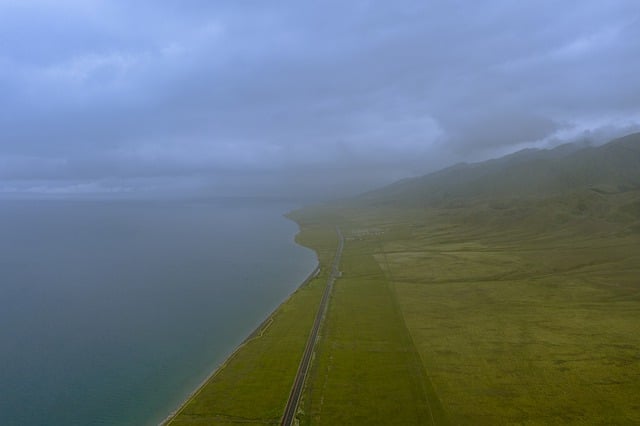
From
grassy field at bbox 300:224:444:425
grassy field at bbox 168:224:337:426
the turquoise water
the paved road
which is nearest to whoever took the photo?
grassy field at bbox 300:224:444:425

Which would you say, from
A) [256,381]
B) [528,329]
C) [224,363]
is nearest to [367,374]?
[256,381]

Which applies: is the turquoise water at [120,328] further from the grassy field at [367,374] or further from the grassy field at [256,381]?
the grassy field at [367,374]

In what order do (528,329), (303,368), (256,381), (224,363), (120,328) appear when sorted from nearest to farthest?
(256,381), (303,368), (224,363), (528,329), (120,328)

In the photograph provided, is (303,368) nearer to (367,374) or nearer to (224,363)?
(367,374)

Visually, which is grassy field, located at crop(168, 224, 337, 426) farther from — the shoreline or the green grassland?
the green grassland

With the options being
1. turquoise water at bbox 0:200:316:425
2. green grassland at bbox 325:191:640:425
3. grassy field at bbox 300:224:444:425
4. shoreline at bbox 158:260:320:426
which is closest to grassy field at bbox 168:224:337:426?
shoreline at bbox 158:260:320:426

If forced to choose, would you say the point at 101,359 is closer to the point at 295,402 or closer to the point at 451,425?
the point at 295,402

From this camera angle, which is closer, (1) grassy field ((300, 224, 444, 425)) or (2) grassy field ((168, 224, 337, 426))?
(1) grassy field ((300, 224, 444, 425))

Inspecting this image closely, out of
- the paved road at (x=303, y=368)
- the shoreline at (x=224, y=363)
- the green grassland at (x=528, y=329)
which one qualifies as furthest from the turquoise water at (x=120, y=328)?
the green grassland at (x=528, y=329)

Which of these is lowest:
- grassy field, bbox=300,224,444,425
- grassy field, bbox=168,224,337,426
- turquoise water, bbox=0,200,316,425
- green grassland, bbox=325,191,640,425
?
green grassland, bbox=325,191,640,425
